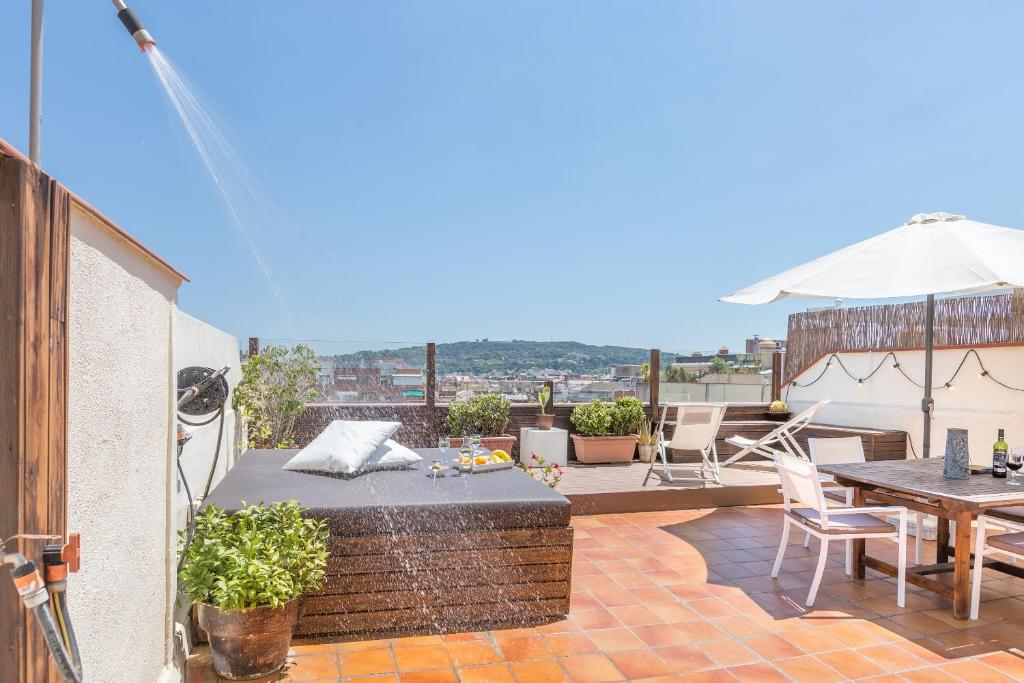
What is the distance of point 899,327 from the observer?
25.5ft

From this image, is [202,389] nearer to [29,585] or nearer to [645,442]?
[29,585]

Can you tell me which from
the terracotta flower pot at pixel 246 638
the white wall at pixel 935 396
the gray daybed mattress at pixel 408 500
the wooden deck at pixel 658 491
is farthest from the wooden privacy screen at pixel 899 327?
the terracotta flower pot at pixel 246 638

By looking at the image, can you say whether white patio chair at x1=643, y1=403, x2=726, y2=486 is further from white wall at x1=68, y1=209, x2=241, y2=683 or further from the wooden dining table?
white wall at x1=68, y1=209, x2=241, y2=683

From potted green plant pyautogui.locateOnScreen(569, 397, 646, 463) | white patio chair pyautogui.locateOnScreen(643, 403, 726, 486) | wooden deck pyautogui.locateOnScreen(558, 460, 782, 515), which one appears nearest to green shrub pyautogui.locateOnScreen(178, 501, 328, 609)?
wooden deck pyautogui.locateOnScreen(558, 460, 782, 515)

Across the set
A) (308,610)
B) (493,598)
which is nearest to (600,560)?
(493,598)

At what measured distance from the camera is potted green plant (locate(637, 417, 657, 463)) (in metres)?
7.75

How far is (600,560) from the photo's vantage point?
4.30 m

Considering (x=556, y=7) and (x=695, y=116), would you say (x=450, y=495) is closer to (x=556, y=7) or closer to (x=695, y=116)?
(x=556, y=7)

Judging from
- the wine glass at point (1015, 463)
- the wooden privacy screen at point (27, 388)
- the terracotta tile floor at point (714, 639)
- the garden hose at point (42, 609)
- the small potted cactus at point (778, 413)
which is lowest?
the terracotta tile floor at point (714, 639)

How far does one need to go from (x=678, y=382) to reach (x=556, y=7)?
5010 mm

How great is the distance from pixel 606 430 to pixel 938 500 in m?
4.39

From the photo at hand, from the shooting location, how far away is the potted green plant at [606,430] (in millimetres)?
7555

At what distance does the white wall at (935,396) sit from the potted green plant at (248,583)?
613 cm

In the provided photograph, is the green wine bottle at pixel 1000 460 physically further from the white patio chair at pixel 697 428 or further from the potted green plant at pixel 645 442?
the potted green plant at pixel 645 442
